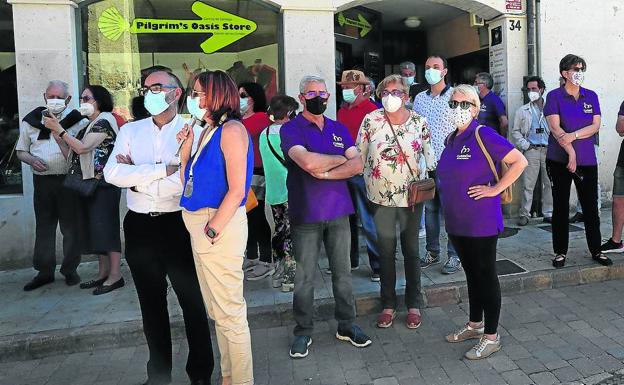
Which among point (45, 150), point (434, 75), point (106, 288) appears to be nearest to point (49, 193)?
point (45, 150)

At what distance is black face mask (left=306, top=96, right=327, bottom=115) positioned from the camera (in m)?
3.64

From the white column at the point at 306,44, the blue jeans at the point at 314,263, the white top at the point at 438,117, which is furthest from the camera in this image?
the white column at the point at 306,44

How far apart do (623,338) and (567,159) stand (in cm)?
186

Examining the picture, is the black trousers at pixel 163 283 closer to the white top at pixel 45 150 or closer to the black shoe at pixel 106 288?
the black shoe at pixel 106 288

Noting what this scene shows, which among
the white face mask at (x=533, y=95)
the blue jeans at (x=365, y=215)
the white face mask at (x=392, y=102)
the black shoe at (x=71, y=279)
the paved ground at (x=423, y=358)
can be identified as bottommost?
the paved ground at (x=423, y=358)

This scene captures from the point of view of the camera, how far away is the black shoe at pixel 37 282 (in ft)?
16.9

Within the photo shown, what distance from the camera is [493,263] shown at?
3.63 meters

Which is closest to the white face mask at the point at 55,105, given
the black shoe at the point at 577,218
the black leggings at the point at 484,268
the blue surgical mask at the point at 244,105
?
the blue surgical mask at the point at 244,105

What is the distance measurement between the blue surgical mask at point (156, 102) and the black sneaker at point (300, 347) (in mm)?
1902

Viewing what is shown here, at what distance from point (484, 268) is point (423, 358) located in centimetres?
77

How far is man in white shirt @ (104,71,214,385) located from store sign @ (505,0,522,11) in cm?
555

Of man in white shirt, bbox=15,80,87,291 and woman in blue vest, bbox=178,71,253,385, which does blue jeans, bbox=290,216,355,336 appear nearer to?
woman in blue vest, bbox=178,71,253,385

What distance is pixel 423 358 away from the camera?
3.70 meters

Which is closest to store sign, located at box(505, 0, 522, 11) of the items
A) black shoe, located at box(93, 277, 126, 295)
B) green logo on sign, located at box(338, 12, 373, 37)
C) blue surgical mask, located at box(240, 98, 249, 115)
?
green logo on sign, located at box(338, 12, 373, 37)
